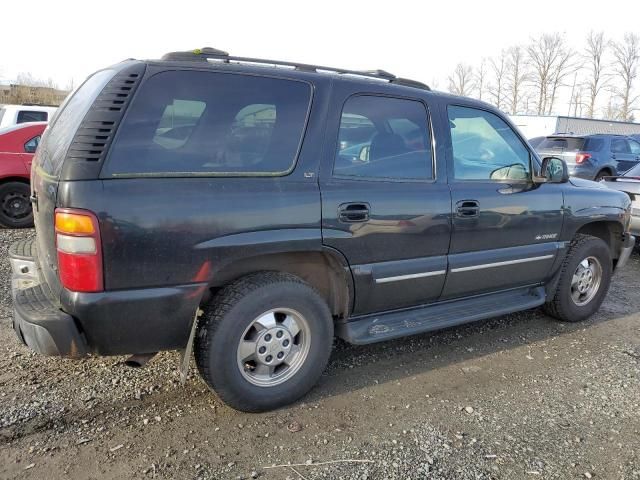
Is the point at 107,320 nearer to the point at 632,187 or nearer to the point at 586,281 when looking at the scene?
the point at 586,281

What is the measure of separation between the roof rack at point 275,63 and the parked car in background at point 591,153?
10324 mm

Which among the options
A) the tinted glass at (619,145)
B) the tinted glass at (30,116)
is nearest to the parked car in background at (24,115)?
the tinted glass at (30,116)

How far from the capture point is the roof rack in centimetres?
280

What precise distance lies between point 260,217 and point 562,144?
12.8 metres

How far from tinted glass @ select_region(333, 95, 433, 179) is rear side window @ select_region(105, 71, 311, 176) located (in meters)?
0.32

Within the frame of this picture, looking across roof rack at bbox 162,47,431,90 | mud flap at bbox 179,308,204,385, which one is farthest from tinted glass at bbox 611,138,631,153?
mud flap at bbox 179,308,204,385

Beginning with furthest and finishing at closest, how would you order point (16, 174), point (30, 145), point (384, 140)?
1. point (30, 145)
2. point (16, 174)
3. point (384, 140)

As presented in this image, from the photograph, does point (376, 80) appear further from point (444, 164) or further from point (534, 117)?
point (534, 117)

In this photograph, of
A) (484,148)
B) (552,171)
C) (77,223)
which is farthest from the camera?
(552,171)

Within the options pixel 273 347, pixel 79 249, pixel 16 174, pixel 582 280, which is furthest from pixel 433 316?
pixel 16 174

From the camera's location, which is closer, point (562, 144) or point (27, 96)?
point (562, 144)

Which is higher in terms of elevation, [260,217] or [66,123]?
[66,123]

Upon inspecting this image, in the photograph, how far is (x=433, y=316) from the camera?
3598 mm

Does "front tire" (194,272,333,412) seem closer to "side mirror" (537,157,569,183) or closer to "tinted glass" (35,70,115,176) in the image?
"tinted glass" (35,70,115,176)
